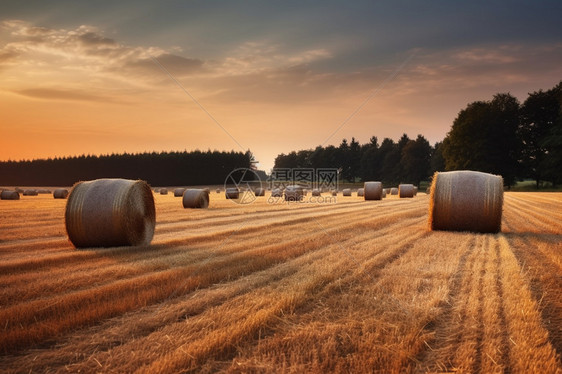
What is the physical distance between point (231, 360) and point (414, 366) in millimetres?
1490

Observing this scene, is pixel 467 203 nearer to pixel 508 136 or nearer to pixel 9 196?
pixel 9 196

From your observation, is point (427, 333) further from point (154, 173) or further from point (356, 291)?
point (154, 173)

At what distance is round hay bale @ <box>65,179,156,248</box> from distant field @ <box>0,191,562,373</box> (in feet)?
2.09

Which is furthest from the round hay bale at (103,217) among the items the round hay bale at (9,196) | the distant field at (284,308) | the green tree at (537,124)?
the green tree at (537,124)

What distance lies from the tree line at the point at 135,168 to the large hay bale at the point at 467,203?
7548 cm

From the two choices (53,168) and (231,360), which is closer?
(231,360)

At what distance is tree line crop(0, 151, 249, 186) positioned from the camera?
90125mm

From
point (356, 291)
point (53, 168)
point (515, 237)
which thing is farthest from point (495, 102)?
point (53, 168)

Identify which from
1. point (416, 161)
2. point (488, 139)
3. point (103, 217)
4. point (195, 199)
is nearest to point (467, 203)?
point (103, 217)

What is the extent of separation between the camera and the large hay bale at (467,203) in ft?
36.7

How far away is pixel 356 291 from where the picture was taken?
17.9ft

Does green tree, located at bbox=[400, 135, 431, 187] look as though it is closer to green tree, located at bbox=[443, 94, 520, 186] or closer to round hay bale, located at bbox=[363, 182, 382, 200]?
green tree, located at bbox=[443, 94, 520, 186]

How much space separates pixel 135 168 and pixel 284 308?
3701 inches

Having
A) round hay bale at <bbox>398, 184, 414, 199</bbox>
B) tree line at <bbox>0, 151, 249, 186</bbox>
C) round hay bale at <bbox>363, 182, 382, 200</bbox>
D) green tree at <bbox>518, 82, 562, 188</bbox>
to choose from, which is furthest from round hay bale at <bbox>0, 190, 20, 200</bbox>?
green tree at <bbox>518, 82, 562, 188</bbox>
